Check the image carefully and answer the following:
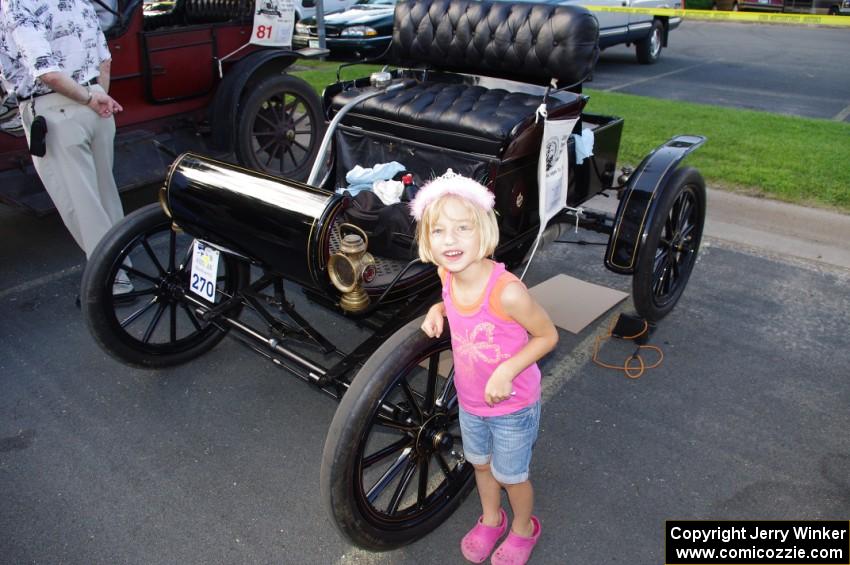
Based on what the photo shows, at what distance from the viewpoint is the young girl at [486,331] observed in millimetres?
1949

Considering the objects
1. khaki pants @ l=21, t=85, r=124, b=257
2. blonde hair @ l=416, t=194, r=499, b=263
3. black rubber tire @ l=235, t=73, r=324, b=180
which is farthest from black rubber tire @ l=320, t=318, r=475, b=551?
black rubber tire @ l=235, t=73, r=324, b=180

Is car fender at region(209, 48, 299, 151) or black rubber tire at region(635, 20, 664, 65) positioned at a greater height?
black rubber tire at region(635, 20, 664, 65)

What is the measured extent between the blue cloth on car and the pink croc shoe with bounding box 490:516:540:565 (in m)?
1.72

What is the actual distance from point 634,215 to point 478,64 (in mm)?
1428

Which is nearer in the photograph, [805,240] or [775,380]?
[775,380]

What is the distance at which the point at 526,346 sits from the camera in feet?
6.59

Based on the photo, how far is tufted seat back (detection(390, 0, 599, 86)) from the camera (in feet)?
11.9

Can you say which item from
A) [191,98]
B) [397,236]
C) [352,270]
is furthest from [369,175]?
[191,98]

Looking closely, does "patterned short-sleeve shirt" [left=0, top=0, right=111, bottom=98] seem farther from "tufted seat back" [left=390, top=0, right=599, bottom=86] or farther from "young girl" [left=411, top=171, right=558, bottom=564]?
"young girl" [left=411, top=171, right=558, bottom=564]

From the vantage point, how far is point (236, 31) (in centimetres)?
575

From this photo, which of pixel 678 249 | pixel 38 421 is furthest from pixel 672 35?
pixel 38 421

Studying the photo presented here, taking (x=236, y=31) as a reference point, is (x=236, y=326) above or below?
below

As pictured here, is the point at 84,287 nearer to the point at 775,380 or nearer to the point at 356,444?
the point at 356,444

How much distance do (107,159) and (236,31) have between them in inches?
89.1
